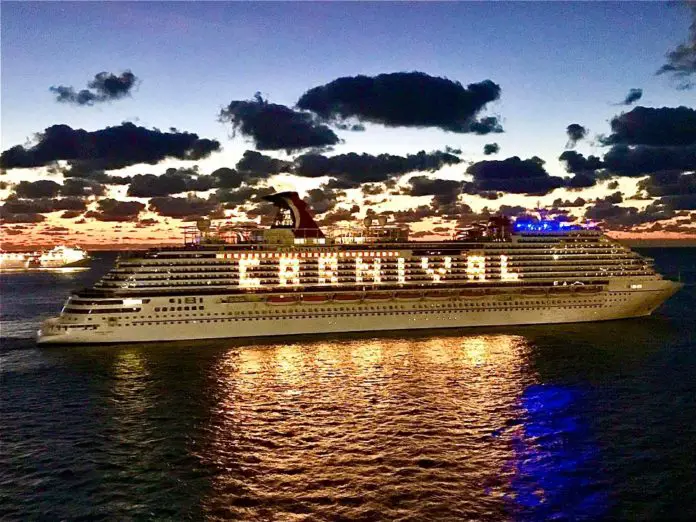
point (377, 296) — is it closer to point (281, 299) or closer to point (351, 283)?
point (351, 283)

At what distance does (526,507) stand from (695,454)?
11.9 m

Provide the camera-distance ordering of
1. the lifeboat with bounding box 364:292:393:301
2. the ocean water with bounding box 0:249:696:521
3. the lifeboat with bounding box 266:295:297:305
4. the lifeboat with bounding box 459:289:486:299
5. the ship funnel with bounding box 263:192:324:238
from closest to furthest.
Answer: the ocean water with bounding box 0:249:696:521
the lifeboat with bounding box 266:295:297:305
the lifeboat with bounding box 364:292:393:301
the lifeboat with bounding box 459:289:486:299
the ship funnel with bounding box 263:192:324:238

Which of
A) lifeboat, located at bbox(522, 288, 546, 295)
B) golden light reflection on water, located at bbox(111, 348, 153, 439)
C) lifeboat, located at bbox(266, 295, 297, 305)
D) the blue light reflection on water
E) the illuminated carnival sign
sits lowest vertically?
the blue light reflection on water

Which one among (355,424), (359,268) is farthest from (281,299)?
(355,424)

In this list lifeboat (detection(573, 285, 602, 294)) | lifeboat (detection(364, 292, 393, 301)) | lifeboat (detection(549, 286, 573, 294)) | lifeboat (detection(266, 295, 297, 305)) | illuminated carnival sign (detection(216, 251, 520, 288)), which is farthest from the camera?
lifeboat (detection(549, 286, 573, 294))

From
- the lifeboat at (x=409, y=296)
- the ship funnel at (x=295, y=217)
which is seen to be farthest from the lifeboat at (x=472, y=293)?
the ship funnel at (x=295, y=217)

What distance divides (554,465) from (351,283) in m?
43.4

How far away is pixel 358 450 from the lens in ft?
107

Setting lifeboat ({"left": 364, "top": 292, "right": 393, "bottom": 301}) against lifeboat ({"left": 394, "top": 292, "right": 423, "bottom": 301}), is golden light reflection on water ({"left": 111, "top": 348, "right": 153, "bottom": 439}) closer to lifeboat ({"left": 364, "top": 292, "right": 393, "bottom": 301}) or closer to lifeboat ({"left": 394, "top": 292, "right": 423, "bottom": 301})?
lifeboat ({"left": 364, "top": 292, "right": 393, "bottom": 301})

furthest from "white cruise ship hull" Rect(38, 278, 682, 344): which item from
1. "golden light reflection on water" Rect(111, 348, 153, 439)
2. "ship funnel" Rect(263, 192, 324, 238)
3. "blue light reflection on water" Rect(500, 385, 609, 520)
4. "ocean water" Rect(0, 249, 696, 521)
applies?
"blue light reflection on water" Rect(500, 385, 609, 520)

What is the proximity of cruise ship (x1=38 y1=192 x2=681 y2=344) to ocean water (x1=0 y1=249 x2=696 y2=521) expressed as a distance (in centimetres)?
542

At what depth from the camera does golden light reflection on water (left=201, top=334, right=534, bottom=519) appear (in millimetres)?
27953

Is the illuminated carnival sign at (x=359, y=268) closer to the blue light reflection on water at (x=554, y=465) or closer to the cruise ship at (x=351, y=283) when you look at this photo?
the cruise ship at (x=351, y=283)

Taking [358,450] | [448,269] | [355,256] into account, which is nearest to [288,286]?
[355,256]
